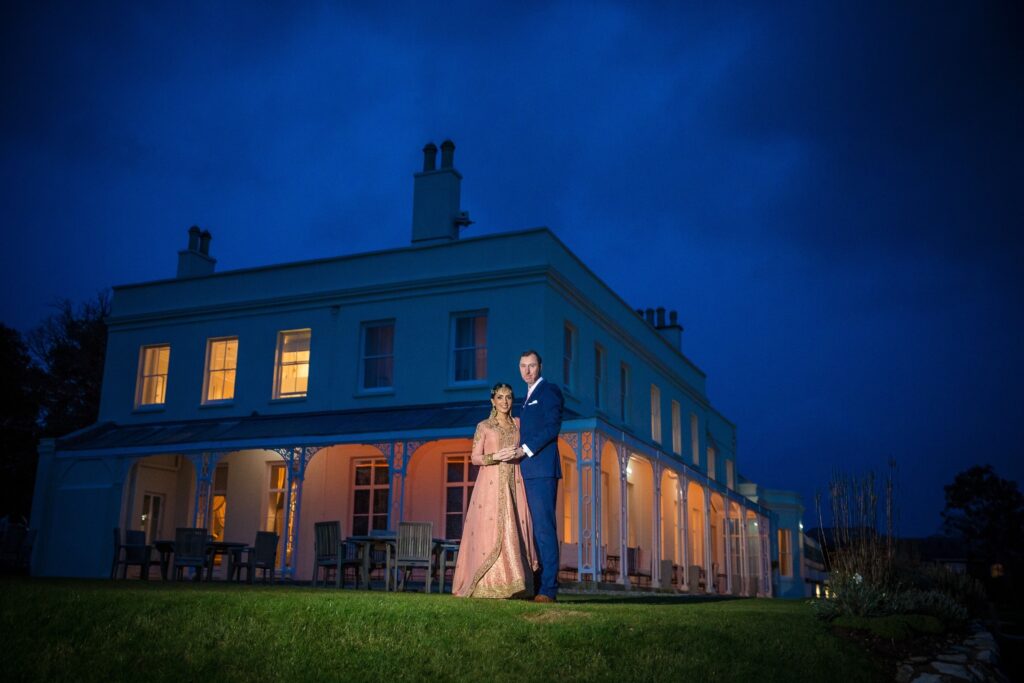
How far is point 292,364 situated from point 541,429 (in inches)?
524

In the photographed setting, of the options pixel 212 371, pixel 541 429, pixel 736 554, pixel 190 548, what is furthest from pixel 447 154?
pixel 736 554

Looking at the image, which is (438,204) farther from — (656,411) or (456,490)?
(656,411)

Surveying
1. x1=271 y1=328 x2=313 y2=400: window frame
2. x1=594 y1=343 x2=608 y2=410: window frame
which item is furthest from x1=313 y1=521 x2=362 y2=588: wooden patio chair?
x1=594 y1=343 x2=608 y2=410: window frame

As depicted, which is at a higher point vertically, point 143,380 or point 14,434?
point 143,380

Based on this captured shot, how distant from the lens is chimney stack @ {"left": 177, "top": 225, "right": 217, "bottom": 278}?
23703 millimetres

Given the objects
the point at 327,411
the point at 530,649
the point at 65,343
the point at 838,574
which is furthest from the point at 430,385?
the point at 65,343

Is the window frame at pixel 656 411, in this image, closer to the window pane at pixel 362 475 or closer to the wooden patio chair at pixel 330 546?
the window pane at pixel 362 475

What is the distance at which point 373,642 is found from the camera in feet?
19.4

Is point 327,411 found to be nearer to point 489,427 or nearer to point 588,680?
point 489,427

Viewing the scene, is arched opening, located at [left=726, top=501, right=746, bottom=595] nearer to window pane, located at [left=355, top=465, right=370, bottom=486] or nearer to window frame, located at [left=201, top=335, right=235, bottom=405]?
window pane, located at [left=355, top=465, right=370, bottom=486]

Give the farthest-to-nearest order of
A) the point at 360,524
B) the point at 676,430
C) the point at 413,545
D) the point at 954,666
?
the point at 676,430 → the point at 360,524 → the point at 413,545 → the point at 954,666

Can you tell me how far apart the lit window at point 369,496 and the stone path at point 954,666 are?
11.8 m

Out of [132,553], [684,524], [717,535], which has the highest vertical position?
[717,535]

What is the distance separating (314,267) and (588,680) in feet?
52.0
